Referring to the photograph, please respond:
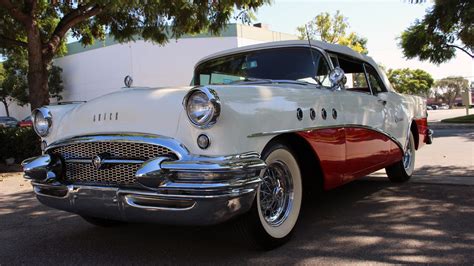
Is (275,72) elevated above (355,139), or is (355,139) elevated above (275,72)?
(275,72)

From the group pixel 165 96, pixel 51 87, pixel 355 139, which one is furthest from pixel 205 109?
pixel 51 87

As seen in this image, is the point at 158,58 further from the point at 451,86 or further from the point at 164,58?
the point at 451,86

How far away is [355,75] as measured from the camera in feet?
18.4

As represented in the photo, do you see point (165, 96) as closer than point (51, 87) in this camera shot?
Yes

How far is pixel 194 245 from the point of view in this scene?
147 inches

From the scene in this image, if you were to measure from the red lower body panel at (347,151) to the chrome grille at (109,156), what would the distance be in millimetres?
1289

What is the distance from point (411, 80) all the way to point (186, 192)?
77.4 meters

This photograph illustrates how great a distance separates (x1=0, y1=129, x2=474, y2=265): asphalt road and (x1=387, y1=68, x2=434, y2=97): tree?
6419cm

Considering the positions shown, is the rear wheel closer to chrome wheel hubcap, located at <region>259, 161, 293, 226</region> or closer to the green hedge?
chrome wheel hubcap, located at <region>259, 161, 293, 226</region>

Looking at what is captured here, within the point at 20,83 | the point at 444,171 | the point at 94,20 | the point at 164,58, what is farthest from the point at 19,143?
the point at 20,83

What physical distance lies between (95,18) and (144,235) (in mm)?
9569

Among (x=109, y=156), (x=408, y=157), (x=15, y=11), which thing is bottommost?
(x=408, y=157)

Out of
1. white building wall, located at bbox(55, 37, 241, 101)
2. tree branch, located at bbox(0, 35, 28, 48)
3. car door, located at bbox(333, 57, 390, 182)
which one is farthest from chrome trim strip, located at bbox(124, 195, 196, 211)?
white building wall, located at bbox(55, 37, 241, 101)

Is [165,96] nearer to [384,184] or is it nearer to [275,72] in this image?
[275,72]
